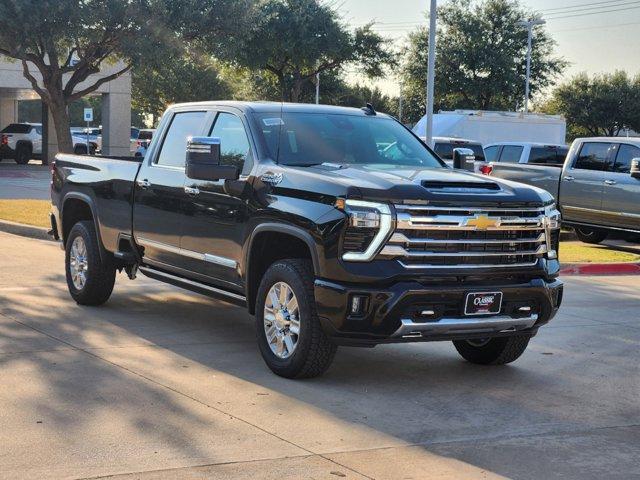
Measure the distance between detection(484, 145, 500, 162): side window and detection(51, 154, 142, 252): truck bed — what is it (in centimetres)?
1456

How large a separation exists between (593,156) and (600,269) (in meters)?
3.85

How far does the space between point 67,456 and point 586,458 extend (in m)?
2.77

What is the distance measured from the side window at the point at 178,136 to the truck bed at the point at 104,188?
36cm

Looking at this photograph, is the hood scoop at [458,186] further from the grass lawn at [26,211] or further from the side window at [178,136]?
the grass lawn at [26,211]

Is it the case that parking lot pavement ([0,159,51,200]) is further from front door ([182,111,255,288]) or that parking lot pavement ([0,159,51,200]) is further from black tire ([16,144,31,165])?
front door ([182,111,255,288])

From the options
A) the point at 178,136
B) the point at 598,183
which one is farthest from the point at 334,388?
the point at 598,183

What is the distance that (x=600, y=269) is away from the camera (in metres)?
14.4

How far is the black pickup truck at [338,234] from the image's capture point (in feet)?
21.2

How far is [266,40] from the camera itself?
4316cm

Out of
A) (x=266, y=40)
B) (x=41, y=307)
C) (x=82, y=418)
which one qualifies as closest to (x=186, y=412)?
(x=82, y=418)

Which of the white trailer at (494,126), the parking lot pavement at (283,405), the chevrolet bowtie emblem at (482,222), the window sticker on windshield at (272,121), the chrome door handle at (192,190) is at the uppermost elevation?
the white trailer at (494,126)

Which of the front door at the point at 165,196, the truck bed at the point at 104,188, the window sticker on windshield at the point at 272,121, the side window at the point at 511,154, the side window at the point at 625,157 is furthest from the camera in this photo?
the side window at the point at 511,154

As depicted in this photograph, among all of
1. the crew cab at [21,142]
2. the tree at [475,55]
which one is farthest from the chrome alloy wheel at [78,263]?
the tree at [475,55]

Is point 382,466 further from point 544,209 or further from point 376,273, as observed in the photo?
point 544,209
